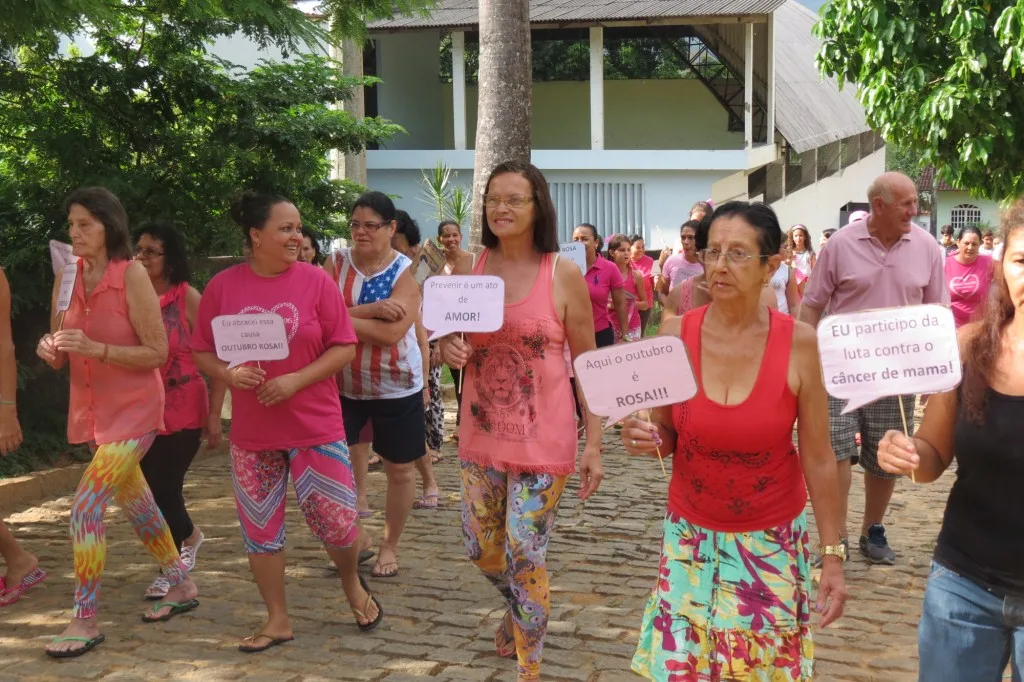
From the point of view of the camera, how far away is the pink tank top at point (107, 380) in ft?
18.8

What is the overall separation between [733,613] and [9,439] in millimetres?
3992

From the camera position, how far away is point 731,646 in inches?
141

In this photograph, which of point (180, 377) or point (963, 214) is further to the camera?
point (963, 214)

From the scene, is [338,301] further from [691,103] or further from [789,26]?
[789,26]

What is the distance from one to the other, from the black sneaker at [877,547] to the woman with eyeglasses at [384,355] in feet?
9.01

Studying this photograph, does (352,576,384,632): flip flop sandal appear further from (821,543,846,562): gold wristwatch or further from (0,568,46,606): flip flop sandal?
(821,543,846,562): gold wristwatch

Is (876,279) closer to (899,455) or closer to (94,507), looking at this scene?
(899,455)

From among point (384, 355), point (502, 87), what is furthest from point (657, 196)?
point (384, 355)

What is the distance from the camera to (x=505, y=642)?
5.51m

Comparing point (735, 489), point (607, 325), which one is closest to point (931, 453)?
point (735, 489)

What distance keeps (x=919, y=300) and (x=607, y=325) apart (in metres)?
4.86

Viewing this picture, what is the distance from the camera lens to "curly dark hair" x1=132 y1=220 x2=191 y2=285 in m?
6.69

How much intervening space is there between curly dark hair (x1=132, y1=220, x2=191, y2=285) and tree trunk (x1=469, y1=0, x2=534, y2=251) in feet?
18.2

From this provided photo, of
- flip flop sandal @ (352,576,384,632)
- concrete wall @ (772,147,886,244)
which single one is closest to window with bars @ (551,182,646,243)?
concrete wall @ (772,147,886,244)
